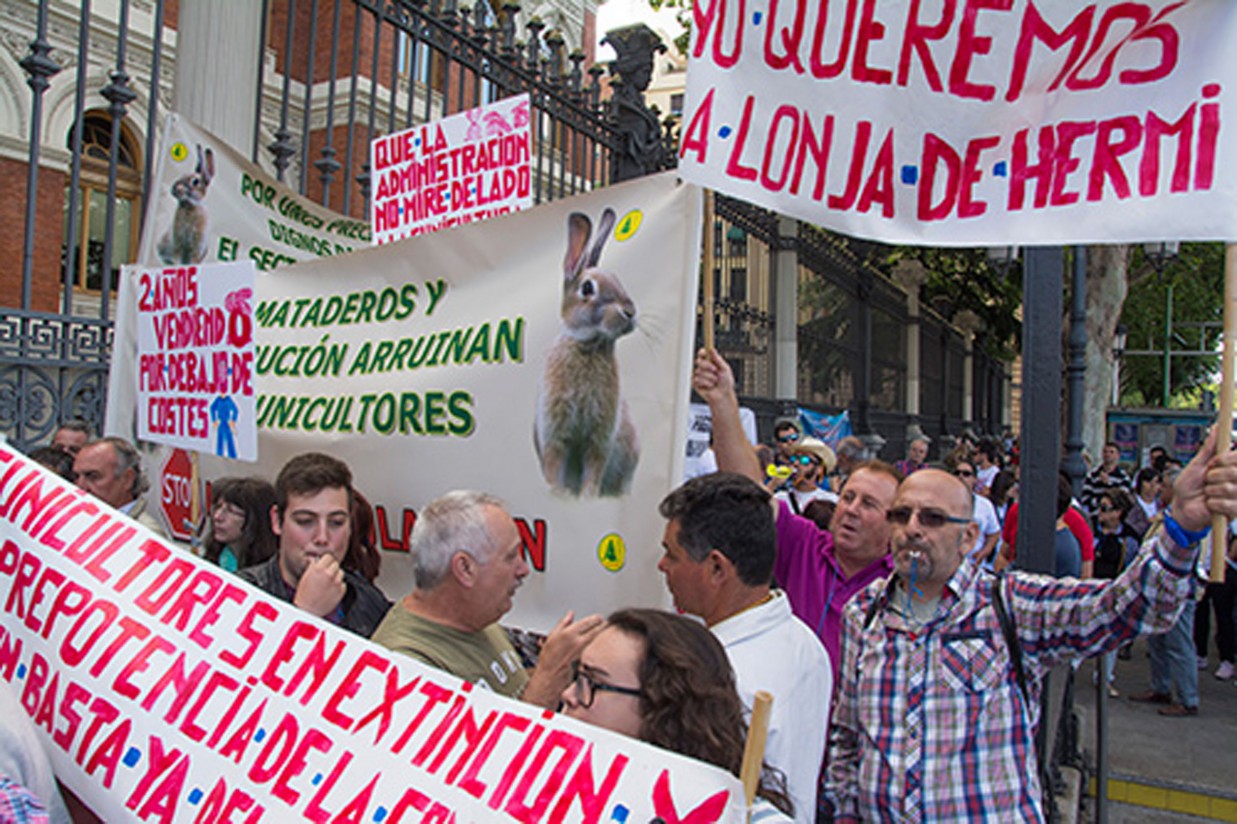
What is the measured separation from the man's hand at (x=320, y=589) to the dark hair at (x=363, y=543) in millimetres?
973

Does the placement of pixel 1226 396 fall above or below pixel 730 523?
above

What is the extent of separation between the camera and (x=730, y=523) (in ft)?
8.34

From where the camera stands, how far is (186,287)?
381 centimetres

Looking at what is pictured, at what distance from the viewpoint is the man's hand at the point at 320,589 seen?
2.53 meters

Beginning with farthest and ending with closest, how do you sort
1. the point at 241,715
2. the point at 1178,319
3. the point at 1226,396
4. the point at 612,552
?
the point at 1178,319 < the point at 612,552 < the point at 1226,396 < the point at 241,715

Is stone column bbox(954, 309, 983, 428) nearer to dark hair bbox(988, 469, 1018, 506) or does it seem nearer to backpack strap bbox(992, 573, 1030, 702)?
dark hair bbox(988, 469, 1018, 506)

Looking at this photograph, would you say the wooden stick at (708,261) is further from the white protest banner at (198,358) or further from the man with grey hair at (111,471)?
the man with grey hair at (111,471)

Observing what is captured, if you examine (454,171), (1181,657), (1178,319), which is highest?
(1178,319)

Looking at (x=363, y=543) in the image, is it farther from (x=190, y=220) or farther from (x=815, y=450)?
(x=815, y=450)

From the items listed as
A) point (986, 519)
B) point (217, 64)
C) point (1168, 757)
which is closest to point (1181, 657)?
point (1168, 757)

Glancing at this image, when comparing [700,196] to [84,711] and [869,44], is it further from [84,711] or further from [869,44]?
[84,711]

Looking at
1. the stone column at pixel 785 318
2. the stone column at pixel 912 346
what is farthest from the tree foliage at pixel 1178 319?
the stone column at pixel 785 318

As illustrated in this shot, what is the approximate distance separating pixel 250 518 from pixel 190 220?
1787 mm

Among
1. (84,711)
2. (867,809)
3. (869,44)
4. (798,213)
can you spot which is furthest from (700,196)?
(84,711)
